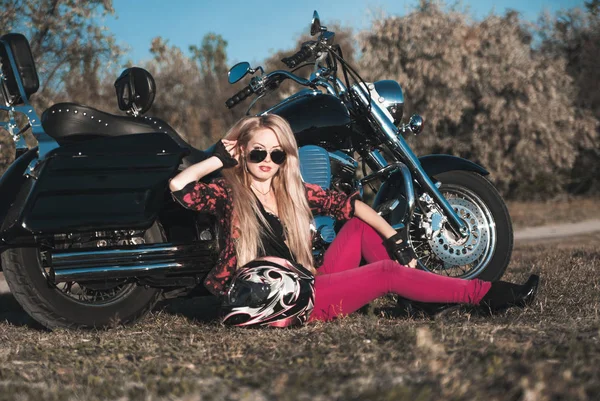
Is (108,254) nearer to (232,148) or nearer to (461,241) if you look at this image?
(232,148)

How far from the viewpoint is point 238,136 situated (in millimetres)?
3838

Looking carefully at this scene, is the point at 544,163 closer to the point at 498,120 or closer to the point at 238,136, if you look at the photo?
the point at 498,120

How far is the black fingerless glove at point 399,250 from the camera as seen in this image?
380 centimetres

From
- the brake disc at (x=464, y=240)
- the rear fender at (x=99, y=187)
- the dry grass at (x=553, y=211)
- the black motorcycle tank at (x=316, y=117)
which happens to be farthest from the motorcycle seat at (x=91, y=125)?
the dry grass at (x=553, y=211)

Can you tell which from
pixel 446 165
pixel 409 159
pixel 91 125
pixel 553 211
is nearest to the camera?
pixel 91 125

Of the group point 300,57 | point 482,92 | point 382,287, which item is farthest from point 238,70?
point 482,92

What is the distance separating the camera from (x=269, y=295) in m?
3.33

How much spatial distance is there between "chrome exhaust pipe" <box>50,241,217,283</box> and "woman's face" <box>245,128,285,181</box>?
0.45m

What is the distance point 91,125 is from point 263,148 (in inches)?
34.9

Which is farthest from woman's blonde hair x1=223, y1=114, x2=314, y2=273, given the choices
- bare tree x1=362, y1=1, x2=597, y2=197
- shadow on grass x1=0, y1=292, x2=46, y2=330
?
bare tree x1=362, y1=1, x2=597, y2=197

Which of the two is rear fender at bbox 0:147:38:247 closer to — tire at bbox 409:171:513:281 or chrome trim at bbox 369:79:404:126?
chrome trim at bbox 369:79:404:126

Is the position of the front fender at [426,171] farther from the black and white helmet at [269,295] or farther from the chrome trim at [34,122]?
the chrome trim at [34,122]

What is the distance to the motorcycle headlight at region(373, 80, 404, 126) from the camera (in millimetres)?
4633

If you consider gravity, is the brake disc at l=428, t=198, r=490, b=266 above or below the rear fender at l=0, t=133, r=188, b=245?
below
